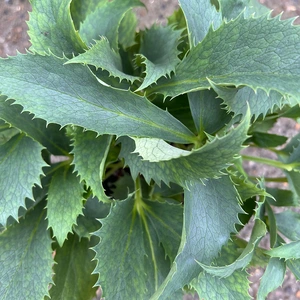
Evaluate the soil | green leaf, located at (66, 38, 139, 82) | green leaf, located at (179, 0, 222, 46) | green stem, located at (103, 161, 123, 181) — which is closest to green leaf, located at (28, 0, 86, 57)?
green leaf, located at (66, 38, 139, 82)

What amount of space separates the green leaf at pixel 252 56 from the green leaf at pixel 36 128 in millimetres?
185

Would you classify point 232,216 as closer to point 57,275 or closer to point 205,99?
point 205,99

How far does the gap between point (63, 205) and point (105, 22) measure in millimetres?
265

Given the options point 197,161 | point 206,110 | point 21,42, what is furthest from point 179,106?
point 21,42

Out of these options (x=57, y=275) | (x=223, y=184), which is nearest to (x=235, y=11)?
(x=223, y=184)

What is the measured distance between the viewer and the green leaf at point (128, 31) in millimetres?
641

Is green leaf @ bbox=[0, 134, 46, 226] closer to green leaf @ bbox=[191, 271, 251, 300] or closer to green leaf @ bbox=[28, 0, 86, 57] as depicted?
green leaf @ bbox=[28, 0, 86, 57]

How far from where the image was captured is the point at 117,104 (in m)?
0.42

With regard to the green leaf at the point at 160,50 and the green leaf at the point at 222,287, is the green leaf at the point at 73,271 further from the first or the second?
the green leaf at the point at 160,50

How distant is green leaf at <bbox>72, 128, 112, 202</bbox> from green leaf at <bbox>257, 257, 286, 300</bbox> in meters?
0.22

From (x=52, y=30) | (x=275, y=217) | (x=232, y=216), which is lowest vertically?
(x=275, y=217)

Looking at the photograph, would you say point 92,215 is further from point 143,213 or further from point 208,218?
point 208,218

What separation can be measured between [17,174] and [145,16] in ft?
2.20

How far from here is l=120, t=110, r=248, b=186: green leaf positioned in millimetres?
338
